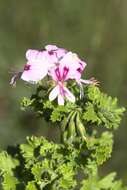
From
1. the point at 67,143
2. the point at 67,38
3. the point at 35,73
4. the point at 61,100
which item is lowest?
the point at 67,143

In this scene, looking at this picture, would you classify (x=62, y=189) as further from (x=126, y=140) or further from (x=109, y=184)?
(x=126, y=140)

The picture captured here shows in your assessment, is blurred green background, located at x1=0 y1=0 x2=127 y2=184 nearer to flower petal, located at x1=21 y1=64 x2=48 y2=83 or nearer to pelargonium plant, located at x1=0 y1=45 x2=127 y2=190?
pelargonium plant, located at x1=0 y1=45 x2=127 y2=190

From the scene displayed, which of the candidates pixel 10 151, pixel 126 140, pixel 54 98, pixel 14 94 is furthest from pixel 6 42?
pixel 54 98

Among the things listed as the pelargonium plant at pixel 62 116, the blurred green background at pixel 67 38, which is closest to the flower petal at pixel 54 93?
the pelargonium plant at pixel 62 116

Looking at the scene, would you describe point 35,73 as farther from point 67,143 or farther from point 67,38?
point 67,38

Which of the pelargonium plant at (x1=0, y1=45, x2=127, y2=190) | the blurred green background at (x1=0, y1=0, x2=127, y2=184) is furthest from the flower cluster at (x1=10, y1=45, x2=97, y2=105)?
the blurred green background at (x1=0, y1=0, x2=127, y2=184)

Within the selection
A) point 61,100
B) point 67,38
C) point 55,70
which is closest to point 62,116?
point 61,100
